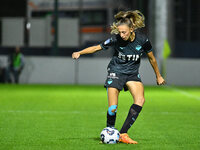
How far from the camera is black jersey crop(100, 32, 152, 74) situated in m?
7.82

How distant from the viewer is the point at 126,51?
7.82m

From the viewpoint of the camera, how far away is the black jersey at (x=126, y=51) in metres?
7.82

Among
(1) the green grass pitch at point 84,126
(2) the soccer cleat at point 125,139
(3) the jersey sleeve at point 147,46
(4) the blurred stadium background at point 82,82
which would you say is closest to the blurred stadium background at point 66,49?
(4) the blurred stadium background at point 82,82

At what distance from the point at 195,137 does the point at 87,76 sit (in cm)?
1937

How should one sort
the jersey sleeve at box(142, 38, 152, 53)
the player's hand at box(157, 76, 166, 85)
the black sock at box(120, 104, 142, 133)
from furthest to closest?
1. the player's hand at box(157, 76, 166, 85)
2. the jersey sleeve at box(142, 38, 152, 53)
3. the black sock at box(120, 104, 142, 133)

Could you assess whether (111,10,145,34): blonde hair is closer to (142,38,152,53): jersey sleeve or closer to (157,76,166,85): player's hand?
(142,38,152,53): jersey sleeve

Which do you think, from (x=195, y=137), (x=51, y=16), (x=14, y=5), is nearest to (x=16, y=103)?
(x=195, y=137)

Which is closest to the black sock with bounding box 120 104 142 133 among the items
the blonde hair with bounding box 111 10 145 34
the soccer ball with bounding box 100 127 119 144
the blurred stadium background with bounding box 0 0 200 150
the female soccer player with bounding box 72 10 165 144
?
the female soccer player with bounding box 72 10 165 144

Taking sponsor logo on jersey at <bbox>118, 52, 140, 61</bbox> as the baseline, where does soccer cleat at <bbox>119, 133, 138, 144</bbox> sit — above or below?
below

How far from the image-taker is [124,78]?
7891mm

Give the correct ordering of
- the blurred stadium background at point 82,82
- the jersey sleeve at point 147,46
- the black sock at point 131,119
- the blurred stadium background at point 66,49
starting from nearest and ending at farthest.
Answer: the black sock at point 131,119 < the jersey sleeve at point 147,46 < the blurred stadium background at point 82,82 < the blurred stadium background at point 66,49

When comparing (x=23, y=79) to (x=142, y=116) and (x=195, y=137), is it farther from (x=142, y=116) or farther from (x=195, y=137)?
(x=195, y=137)

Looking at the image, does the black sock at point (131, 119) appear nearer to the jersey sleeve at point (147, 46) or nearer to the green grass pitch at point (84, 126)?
the green grass pitch at point (84, 126)

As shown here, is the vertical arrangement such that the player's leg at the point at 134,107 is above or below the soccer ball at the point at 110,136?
above
